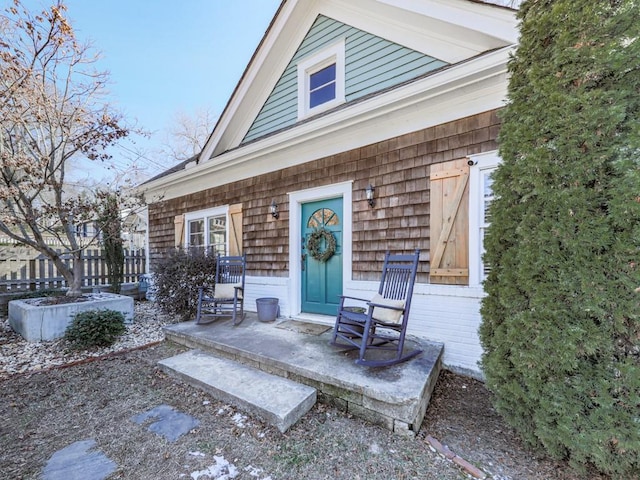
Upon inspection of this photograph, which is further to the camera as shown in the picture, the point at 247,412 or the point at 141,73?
the point at 141,73

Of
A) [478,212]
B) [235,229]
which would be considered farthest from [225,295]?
[478,212]

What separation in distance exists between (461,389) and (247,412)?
6.52 ft

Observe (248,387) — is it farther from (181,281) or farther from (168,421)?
(181,281)

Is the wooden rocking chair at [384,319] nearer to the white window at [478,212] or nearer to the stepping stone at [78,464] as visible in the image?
the white window at [478,212]

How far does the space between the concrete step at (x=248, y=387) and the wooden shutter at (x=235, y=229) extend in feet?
8.31

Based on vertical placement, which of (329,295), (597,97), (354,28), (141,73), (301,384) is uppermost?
(141,73)

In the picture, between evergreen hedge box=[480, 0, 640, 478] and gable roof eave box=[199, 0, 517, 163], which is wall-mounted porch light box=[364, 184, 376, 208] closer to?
gable roof eave box=[199, 0, 517, 163]

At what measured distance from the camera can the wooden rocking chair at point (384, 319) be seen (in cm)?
258

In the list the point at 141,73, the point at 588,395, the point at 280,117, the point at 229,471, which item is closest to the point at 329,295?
the point at 229,471

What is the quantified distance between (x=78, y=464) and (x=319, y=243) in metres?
3.26

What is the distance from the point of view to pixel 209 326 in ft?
13.2

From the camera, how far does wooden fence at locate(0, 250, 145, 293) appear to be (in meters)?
5.77

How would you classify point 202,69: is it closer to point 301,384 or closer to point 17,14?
point 17,14

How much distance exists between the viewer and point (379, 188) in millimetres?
3752
